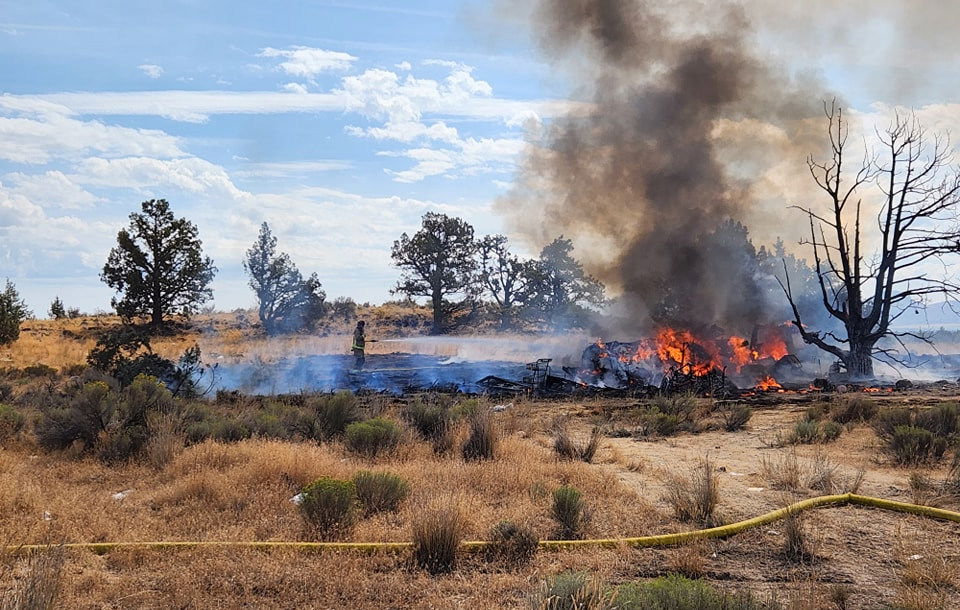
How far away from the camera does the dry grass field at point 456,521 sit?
5.76 meters

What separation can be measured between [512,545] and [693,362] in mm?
20149

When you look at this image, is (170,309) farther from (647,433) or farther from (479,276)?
(647,433)

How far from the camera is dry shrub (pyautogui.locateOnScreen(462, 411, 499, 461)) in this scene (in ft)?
37.6

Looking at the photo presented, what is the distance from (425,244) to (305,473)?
3879 centimetres

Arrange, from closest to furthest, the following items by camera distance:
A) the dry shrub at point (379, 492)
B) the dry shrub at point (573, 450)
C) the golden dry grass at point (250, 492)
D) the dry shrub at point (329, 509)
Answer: the dry shrub at point (329, 509) → the golden dry grass at point (250, 492) → the dry shrub at point (379, 492) → the dry shrub at point (573, 450)

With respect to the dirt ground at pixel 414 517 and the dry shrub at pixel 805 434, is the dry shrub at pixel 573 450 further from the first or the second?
the dry shrub at pixel 805 434

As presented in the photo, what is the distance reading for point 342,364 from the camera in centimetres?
2831

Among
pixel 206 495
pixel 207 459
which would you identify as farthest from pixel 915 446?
pixel 207 459

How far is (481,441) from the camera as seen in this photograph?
11594mm

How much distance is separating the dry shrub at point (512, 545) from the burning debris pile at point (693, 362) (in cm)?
1730

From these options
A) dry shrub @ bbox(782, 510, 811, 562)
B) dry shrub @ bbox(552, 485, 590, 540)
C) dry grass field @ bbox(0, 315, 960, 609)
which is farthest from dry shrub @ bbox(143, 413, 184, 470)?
dry shrub @ bbox(782, 510, 811, 562)

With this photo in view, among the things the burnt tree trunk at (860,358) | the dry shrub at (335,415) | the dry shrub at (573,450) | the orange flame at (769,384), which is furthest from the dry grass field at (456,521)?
the burnt tree trunk at (860,358)

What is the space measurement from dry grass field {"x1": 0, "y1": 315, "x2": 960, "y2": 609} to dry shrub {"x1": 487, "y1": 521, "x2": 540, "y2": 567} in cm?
11

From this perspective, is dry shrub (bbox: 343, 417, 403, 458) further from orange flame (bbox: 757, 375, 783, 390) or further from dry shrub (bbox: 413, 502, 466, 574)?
orange flame (bbox: 757, 375, 783, 390)
